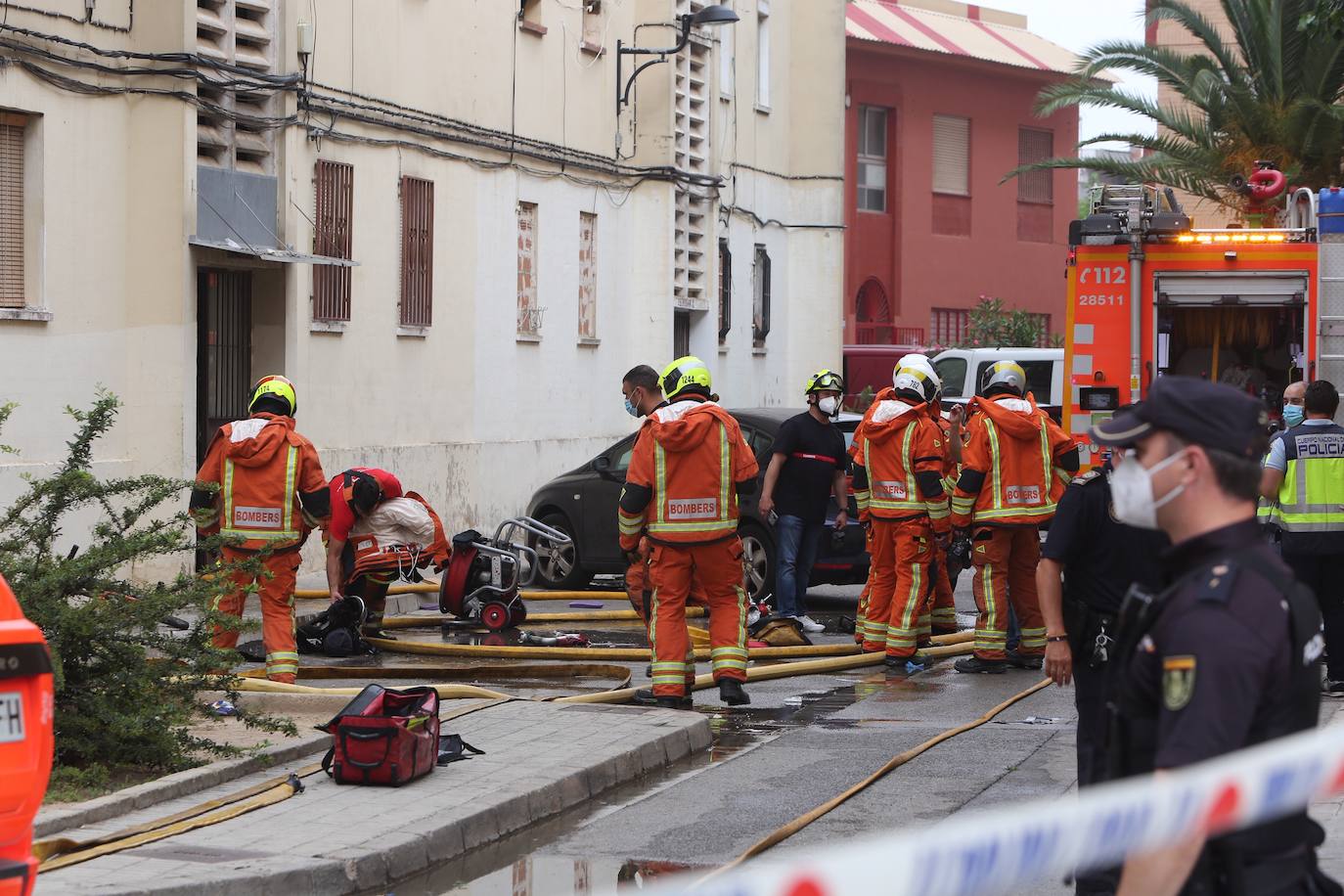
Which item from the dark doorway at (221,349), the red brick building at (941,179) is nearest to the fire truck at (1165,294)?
the dark doorway at (221,349)

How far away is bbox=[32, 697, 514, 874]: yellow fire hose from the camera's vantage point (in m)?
6.71

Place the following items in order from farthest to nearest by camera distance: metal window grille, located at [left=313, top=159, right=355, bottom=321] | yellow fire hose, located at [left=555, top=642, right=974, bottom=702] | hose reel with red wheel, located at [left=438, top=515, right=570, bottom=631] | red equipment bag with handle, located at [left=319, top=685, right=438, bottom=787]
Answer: metal window grille, located at [left=313, top=159, right=355, bottom=321] → hose reel with red wheel, located at [left=438, top=515, right=570, bottom=631] → yellow fire hose, located at [left=555, top=642, right=974, bottom=702] → red equipment bag with handle, located at [left=319, top=685, right=438, bottom=787]

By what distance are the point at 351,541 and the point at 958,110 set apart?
33.9m

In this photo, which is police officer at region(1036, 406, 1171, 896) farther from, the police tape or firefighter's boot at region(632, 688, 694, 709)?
firefighter's boot at region(632, 688, 694, 709)

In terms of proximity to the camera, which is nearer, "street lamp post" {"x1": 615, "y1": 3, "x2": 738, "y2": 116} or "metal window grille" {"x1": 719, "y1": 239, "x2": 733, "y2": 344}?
"street lamp post" {"x1": 615, "y1": 3, "x2": 738, "y2": 116}

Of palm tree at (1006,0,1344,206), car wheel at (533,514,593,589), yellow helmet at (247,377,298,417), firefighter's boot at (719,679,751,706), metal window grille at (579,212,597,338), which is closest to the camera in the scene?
firefighter's boot at (719,679,751,706)

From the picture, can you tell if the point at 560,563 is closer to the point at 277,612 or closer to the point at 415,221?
the point at 415,221

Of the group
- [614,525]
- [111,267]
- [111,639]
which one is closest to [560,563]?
[614,525]

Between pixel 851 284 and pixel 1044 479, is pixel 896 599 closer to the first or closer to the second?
pixel 1044 479

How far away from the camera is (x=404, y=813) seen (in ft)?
25.1

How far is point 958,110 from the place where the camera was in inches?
1758

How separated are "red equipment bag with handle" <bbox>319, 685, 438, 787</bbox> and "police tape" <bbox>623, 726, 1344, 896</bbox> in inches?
202

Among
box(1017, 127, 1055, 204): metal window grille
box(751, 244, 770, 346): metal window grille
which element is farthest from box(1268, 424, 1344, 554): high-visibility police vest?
box(1017, 127, 1055, 204): metal window grille

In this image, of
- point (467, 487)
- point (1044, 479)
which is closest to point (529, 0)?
point (467, 487)
